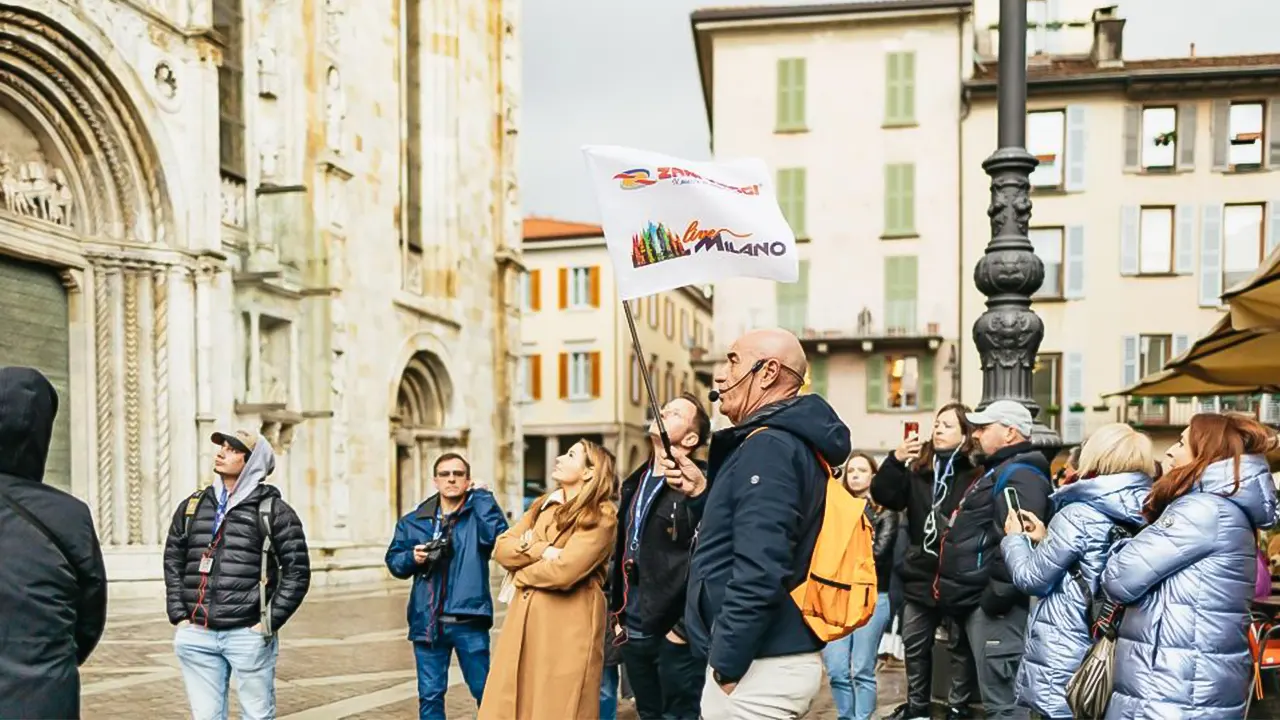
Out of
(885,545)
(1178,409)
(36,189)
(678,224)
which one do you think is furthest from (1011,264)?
(1178,409)

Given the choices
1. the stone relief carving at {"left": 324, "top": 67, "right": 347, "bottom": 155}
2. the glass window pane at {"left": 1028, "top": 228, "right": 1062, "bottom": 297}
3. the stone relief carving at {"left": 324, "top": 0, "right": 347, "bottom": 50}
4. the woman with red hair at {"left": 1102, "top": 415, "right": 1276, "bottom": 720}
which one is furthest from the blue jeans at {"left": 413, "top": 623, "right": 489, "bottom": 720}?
the glass window pane at {"left": 1028, "top": 228, "right": 1062, "bottom": 297}

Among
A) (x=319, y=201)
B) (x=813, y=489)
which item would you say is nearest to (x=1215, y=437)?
(x=813, y=489)

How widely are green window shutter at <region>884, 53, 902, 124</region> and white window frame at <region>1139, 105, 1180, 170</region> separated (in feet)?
21.8

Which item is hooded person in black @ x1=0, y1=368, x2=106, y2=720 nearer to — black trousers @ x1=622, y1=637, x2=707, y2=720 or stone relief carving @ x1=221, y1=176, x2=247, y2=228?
black trousers @ x1=622, y1=637, x2=707, y2=720

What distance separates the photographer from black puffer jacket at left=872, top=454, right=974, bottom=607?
6.38 metres

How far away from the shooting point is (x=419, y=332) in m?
23.5

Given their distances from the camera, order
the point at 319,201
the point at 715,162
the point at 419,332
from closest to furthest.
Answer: the point at 715,162, the point at 319,201, the point at 419,332

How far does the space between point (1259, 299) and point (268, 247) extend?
49.3ft

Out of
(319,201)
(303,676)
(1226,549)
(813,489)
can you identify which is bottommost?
(303,676)

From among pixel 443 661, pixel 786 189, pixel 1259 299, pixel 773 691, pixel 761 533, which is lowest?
pixel 443 661

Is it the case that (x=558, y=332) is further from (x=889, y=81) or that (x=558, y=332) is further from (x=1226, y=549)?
(x=1226, y=549)

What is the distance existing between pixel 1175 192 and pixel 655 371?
2687 cm

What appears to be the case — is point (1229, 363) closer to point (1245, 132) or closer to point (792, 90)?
point (792, 90)

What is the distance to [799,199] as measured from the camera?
33.1 m
